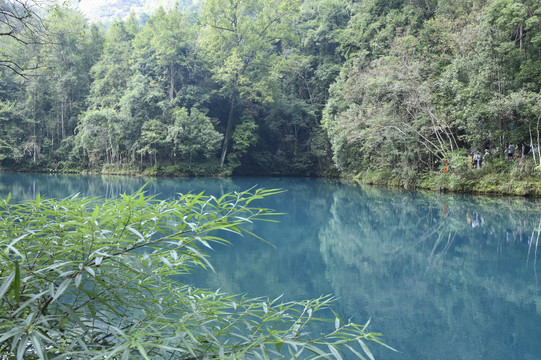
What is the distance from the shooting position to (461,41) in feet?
41.5

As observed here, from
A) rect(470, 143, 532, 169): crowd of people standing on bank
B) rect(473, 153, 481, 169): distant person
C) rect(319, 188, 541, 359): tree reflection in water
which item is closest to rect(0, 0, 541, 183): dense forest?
rect(470, 143, 532, 169): crowd of people standing on bank

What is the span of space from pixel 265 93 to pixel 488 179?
12.8 meters

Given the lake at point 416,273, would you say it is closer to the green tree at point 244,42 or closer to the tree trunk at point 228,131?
the tree trunk at point 228,131

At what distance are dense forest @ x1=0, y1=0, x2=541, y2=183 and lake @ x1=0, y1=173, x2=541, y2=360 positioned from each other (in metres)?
5.78

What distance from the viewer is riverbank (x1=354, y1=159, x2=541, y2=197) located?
37.6 ft

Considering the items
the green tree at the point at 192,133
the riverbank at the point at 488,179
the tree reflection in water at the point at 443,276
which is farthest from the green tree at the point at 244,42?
the tree reflection in water at the point at 443,276

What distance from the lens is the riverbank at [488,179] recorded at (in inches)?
451

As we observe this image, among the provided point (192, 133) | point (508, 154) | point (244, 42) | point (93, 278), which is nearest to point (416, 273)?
point (93, 278)

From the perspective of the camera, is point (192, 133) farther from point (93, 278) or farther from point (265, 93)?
point (93, 278)

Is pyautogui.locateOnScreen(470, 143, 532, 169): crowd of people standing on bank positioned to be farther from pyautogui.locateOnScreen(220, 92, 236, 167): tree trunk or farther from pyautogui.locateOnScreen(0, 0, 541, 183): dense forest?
pyautogui.locateOnScreen(220, 92, 236, 167): tree trunk

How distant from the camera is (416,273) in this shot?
490 cm

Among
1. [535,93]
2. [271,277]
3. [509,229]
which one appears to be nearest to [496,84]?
[535,93]

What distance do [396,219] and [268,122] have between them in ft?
51.7

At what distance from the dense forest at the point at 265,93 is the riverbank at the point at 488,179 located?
0.86 feet
